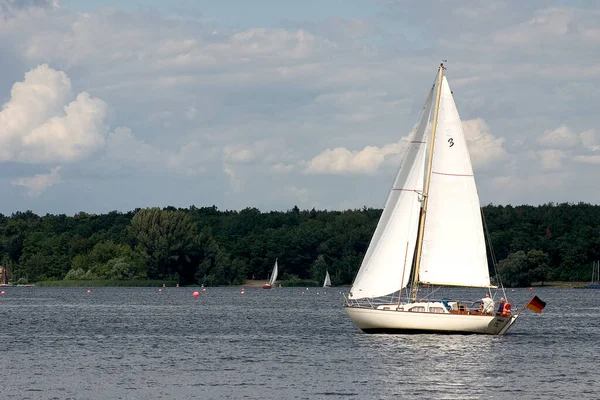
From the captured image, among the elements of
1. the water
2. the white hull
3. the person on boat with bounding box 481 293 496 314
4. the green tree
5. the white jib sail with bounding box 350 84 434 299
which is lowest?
the water

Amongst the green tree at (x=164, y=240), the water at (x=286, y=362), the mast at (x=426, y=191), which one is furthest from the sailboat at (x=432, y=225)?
the green tree at (x=164, y=240)

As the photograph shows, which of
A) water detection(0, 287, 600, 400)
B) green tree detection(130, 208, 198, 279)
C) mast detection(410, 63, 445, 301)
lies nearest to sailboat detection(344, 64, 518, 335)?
mast detection(410, 63, 445, 301)

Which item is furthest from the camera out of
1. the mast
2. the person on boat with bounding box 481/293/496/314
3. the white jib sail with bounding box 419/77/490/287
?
the white jib sail with bounding box 419/77/490/287

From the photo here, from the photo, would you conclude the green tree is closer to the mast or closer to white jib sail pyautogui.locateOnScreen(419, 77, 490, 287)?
the mast

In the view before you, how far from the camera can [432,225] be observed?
5919cm

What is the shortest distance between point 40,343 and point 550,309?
205 ft

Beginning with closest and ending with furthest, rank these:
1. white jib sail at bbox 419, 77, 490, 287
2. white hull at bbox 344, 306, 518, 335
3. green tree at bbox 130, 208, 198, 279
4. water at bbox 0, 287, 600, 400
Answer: water at bbox 0, 287, 600, 400 → white hull at bbox 344, 306, 518, 335 → white jib sail at bbox 419, 77, 490, 287 → green tree at bbox 130, 208, 198, 279

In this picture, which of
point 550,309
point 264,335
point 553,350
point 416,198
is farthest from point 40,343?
point 550,309

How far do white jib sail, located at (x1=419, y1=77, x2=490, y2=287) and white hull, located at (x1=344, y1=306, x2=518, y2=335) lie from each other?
2260 mm

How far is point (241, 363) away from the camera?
2013 inches

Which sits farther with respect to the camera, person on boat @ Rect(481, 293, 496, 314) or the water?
person on boat @ Rect(481, 293, 496, 314)

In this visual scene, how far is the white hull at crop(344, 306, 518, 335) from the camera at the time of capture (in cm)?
5653

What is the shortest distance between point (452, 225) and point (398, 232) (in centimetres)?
292

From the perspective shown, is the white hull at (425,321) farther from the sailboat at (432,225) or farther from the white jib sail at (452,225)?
the white jib sail at (452,225)
